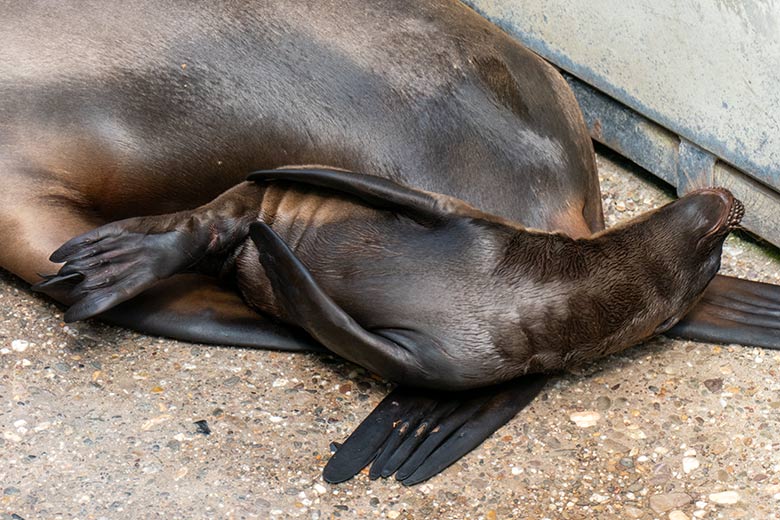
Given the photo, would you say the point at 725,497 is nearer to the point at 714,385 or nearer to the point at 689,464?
the point at 689,464

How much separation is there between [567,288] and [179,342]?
3.85 feet

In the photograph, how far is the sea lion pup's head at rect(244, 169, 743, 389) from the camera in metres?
3.49

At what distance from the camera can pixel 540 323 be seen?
3.53 meters

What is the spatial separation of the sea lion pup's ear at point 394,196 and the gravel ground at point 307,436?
54cm

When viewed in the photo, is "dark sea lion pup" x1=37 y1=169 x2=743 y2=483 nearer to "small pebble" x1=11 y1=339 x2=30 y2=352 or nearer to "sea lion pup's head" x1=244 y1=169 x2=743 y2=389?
"sea lion pup's head" x1=244 y1=169 x2=743 y2=389

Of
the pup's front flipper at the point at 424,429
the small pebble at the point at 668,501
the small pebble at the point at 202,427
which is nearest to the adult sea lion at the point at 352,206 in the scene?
the pup's front flipper at the point at 424,429

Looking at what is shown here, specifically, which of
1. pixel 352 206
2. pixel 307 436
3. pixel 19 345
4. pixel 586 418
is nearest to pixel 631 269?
pixel 586 418

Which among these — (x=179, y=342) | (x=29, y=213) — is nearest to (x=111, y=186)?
(x=29, y=213)

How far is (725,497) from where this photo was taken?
3404 mm

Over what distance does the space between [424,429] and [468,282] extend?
43cm

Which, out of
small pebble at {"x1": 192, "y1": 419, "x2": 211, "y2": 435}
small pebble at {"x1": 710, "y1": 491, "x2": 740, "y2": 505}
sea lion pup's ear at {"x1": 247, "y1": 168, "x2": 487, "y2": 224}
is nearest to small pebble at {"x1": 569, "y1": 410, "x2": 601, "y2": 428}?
small pebble at {"x1": 710, "y1": 491, "x2": 740, "y2": 505}

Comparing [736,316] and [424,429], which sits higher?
[736,316]

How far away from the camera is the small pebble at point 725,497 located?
3393mm

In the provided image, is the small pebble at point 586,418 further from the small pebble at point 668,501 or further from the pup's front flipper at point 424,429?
the small pebble at point 668,501
